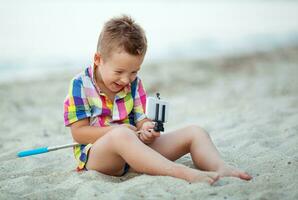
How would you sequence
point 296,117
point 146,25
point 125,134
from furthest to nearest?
point 146,25, point 296,117, point 125,134

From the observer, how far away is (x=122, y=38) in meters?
2.82

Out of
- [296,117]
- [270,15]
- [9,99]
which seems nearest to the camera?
[296,117]

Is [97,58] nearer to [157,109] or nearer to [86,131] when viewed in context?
[86,131]

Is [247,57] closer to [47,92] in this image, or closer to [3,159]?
[47,92]

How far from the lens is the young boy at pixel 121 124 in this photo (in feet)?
8.84

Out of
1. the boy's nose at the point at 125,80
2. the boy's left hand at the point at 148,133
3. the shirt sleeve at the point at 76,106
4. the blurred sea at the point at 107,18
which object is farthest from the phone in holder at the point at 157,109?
the blurred sea at the point at 107,18

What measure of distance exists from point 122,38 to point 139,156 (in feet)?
2.28

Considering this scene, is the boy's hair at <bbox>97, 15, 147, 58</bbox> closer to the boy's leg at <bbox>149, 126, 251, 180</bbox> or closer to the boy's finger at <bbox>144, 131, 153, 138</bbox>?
the boy's finger at <bbox>144, 131, 153, 138</bbox>

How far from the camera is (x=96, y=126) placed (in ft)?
9.82

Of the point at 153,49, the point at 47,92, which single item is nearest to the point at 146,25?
the point at 153,49

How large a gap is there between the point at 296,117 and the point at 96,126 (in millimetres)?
1953

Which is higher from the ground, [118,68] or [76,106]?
[118,68]

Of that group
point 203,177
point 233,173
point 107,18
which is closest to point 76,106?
point 203,177

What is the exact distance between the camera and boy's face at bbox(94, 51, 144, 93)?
281 cm
